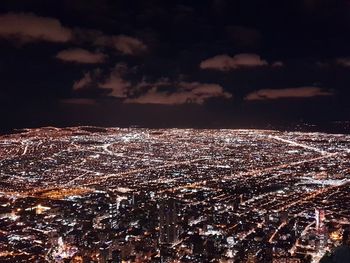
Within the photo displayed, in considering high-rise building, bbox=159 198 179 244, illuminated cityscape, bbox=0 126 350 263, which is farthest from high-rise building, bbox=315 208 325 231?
high-rise building, bbox=159 198 179 244

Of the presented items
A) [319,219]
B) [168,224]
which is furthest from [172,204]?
[319,219]

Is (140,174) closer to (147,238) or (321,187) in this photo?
(321,187)

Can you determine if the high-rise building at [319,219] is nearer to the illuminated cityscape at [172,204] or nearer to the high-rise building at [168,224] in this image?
the illuminated cityscape at [172,204]

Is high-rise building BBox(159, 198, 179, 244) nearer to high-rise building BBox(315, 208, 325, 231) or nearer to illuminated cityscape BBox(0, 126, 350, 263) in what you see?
illuminated cityscape BBox(0, 126, 350, 263)

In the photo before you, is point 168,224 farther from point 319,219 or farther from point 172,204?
point 319,219

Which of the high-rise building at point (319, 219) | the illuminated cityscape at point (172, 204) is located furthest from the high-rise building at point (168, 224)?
the high-rise building at point (319, 219)
